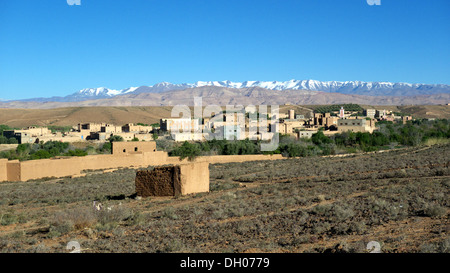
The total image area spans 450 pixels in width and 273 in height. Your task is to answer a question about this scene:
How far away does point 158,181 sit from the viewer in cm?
1611

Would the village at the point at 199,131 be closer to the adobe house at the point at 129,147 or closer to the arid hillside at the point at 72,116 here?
the adobe house at the point at 129,147

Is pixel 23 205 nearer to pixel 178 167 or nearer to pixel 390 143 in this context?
pixel 178 167

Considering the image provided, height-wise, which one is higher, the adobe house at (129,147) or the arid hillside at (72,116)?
the arid hillside at (72,116)

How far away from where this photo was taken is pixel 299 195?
46.8ft

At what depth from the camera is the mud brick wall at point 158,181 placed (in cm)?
1573

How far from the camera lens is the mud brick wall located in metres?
15.7

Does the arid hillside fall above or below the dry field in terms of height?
above

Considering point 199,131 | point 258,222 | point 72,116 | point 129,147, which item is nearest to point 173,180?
point 258,222

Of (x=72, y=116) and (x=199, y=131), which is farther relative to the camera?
(x=72, y=116)

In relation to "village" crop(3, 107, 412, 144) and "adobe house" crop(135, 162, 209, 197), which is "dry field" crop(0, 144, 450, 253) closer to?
"adobe house" crop(135, 162, 209, 197)

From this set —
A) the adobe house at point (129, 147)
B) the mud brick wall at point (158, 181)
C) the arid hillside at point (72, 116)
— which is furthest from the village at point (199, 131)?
the mud brick wall at point (158, 181)

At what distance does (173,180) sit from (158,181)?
2.24 feet

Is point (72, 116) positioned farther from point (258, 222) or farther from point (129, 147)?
point (258, 222)

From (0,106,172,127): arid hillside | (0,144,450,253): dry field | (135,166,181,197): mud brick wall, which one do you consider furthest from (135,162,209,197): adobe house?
(0,106,172,127): arid hillside
